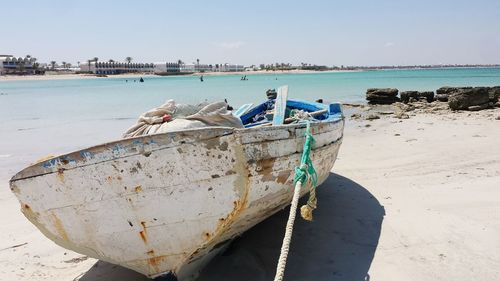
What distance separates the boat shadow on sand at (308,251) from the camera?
12.0 ft

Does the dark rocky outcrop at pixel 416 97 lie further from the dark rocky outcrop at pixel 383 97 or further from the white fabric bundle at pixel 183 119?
the white fabric bundle at pixel 183 119

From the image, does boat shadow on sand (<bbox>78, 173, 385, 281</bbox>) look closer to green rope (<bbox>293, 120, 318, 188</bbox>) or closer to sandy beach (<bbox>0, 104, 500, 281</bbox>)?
sandy beach (<bbox>0, 104, 500, 281</bbox>)

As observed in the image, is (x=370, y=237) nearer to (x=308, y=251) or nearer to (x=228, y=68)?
(x=308, y=251)

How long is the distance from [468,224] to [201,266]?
3.01 m

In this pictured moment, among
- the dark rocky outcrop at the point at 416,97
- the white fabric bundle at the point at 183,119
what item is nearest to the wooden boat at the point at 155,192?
the white fabric bundle at the point at 183,119

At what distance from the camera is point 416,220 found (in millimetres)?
4660

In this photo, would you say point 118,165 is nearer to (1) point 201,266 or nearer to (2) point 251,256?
(1) point 201,266

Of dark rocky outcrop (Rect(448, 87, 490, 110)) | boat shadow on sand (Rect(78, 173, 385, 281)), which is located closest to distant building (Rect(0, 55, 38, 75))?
dark rocky outcrop (Rect(448, 87, 490, 110))

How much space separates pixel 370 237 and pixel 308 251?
0.75 meters

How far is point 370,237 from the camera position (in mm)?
4305

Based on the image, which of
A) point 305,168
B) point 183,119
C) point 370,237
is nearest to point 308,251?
point 370,237

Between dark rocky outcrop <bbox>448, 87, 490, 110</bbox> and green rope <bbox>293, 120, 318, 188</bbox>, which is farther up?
green rope <bbox>293, 120, 318, 188</bbox>

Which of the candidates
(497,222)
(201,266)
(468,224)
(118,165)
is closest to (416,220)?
(468,224)

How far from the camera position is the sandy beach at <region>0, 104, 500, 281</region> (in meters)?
3.68
